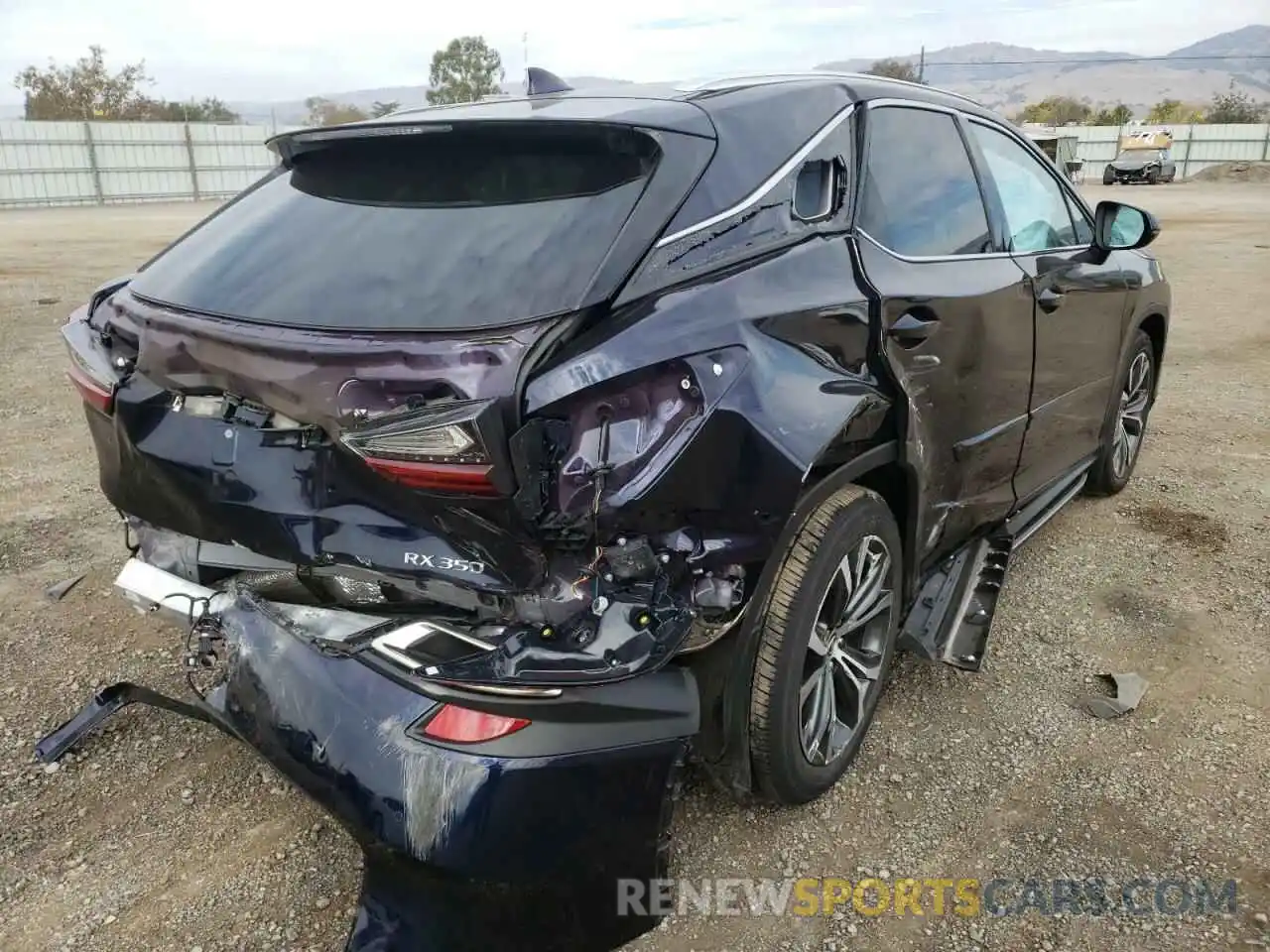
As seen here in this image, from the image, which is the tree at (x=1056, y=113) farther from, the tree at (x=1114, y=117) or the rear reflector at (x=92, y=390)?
the rear reflector at (x=92, y=390)

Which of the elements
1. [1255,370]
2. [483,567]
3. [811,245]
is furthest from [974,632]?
[1255,370]

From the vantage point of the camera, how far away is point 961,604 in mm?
3127

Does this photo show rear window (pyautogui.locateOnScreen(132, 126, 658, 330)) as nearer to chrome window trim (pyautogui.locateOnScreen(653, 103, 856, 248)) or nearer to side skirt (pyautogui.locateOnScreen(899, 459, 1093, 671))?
chrome window trim (pyautogui.locateOnScreen(653, 103, 856, 248))

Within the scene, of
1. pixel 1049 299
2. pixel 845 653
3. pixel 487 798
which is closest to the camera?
pixel 487 798

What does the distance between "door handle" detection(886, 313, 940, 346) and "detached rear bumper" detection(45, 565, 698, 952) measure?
108 cm

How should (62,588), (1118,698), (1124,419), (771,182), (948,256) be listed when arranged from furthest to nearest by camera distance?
(1124,419), (62,588), (1118,698), (948,256), (771,182)

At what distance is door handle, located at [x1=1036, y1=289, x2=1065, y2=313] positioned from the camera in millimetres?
3283

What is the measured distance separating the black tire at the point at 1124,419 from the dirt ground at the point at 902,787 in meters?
0.25

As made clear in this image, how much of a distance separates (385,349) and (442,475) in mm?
283

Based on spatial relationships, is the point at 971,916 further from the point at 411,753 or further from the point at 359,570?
the point at 359,570

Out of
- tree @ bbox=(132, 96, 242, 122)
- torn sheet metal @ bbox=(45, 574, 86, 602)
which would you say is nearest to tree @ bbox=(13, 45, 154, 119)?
tree @ bbox=(132, 96, 242, 122)

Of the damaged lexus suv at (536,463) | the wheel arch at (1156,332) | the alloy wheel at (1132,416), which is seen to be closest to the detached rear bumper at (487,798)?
the damaged lexus suv at (536,463)

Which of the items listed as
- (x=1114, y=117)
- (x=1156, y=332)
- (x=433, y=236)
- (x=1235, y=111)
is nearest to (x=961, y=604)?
(x=433, y=236)

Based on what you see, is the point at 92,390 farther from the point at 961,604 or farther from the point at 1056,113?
the point at 1056,113
